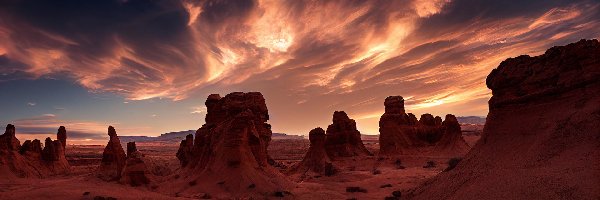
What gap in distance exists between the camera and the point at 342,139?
59219mm

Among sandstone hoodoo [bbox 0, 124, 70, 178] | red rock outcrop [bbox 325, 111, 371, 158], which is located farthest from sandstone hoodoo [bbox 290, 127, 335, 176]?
sandstone hoodoo [bbox 0, 124, 70, 178]

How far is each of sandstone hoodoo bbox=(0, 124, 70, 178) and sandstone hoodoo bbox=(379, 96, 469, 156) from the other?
4863 centimetres

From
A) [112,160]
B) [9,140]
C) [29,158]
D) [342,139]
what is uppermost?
[9,140]

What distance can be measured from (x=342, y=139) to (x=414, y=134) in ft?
38.3

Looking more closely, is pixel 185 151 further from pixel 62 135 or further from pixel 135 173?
pixel 62 135

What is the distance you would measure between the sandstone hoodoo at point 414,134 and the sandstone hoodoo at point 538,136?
38121 millimetres

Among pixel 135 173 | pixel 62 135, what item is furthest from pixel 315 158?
pixel 62 135

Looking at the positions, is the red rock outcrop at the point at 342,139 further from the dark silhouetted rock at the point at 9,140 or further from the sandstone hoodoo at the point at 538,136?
the dark silhouetted rock at the point at 9,140

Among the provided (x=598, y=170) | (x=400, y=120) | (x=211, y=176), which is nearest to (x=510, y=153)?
(x=598, y=170)

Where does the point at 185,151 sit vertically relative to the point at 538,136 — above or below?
below

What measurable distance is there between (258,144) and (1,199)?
17777mm

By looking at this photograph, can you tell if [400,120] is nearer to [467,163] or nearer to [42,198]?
[467,163]

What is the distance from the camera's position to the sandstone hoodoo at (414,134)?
54.4 m

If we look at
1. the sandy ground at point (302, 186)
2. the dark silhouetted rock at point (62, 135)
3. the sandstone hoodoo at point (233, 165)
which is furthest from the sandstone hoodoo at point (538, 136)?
the dark silhouetted rock at point (62, 135)
